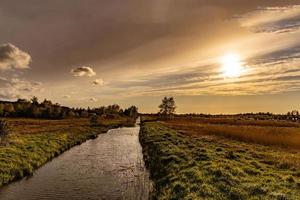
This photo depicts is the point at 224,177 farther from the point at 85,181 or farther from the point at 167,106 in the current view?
the point at 167,106

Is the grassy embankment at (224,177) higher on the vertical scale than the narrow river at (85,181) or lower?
higher

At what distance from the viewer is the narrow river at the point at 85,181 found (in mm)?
22828

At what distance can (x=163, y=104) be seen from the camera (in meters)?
184

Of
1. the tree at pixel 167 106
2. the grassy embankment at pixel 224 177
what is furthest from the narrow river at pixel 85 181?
the tree at pixel 167 106

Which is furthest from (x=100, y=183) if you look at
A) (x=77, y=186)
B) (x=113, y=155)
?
(x=113, y=155)

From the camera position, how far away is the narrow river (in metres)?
22.8

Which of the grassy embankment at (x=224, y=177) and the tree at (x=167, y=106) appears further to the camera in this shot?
the tree at (x=167, y=106)

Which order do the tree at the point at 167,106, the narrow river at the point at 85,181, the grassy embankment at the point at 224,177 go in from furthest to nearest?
the tree at the point at 167,106, the narrow river at the point at 85,181, the grassy embankment at the point at 224,177

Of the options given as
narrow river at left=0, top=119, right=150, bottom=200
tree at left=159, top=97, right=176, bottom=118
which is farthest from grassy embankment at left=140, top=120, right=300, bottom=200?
tree at left=159, top=97, right=176, bottom=118

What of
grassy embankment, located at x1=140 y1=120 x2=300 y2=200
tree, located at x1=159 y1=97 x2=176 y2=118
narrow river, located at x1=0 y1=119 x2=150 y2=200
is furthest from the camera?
tree, located at x1=159 y1=97 x2=176 y2=118

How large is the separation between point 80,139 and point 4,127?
2180 cm


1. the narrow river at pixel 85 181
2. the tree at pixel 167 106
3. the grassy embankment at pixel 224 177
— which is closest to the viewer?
the grassy embankment at pixel 224 177

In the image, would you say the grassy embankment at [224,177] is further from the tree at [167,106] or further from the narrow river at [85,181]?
the tree at [167,106]

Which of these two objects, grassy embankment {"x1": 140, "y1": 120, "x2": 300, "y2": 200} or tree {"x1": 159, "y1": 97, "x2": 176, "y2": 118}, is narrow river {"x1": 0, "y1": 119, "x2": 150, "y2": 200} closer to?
grassy embankment {"x1": 140, "y1": 120, "x2": 300, "y2": 200}
